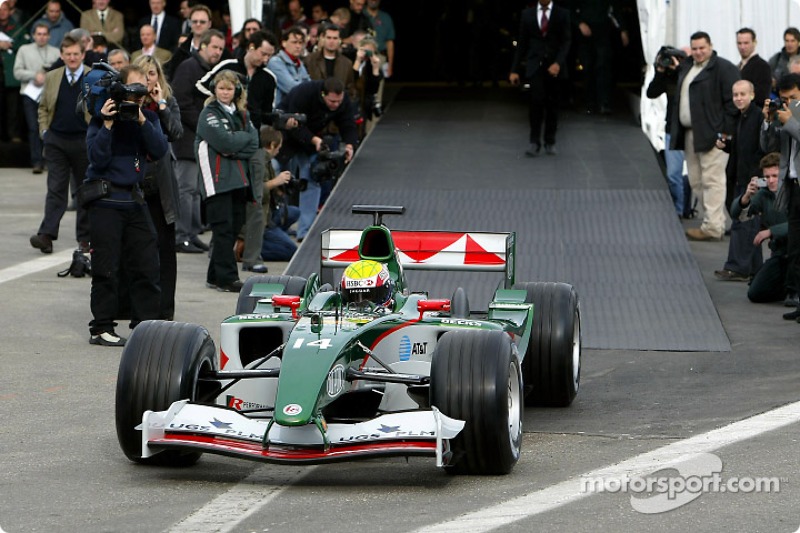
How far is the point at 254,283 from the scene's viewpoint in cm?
948

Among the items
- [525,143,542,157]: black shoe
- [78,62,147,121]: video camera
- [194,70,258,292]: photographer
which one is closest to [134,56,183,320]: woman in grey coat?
[78,62,147,121]: video camera

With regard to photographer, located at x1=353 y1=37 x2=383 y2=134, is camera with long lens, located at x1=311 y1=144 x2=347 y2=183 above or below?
below

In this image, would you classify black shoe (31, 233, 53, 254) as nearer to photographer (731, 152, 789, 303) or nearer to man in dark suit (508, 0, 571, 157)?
man in dark suit (508, 0, 571, 157)

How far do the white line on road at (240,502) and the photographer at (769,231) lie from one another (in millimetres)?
6548

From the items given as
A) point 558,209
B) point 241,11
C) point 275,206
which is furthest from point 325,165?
point 241,11

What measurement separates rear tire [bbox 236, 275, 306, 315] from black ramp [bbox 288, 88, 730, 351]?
283cm

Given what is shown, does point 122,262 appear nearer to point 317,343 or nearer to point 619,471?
point 317,343

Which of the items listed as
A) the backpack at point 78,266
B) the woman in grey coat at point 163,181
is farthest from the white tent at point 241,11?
the woman in grey coat at point 163,181

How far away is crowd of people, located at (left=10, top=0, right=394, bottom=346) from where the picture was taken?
35.6 feet

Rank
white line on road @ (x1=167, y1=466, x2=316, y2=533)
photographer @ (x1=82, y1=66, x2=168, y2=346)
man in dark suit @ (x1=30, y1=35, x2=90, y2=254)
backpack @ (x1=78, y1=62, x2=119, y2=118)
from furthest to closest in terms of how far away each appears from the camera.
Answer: man in dark suit @ (x1=30, y1=35, x2=90, y2=254)
photographer @ (x1=82, y1=66, x2=168, y2=346)
backpack @ (x1=78, y1=62, x2=119, y2=118)
white line on road @ (x1=167, y1=466, x2=316, y2=533)

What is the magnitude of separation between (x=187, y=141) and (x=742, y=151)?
5.66 metres

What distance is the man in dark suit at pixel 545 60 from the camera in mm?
17828

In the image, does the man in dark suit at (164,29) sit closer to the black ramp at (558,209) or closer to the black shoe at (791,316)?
the black ramp at (558,209)

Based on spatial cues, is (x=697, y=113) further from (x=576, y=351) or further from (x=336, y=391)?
(x=336, y=391)
